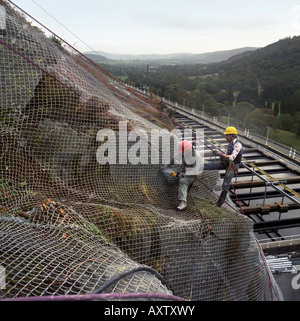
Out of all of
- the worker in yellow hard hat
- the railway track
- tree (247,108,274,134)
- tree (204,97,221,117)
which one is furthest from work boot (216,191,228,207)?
tree (204,97,221,117)

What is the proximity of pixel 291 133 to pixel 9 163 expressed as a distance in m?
24.6

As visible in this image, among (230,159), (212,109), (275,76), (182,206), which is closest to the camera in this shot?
(182,206)

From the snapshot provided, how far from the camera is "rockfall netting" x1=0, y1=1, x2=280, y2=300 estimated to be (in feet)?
7.72

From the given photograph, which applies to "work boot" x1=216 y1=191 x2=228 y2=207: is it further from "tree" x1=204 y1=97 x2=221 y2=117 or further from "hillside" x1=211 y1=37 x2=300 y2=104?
"hillside" x1=211 y1=37 x2=300 y2=104

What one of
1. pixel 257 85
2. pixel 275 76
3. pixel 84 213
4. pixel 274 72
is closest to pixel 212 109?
pixel 257 85

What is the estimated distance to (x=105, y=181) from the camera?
4.64 meters

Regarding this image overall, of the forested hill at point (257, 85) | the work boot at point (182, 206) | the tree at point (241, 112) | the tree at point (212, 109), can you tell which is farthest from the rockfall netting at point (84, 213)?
the tree at point (212, 109)

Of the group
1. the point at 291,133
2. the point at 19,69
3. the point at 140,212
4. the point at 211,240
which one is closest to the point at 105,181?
the point at 140,212

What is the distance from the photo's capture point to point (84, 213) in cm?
344

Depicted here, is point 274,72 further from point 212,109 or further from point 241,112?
point 212,109
